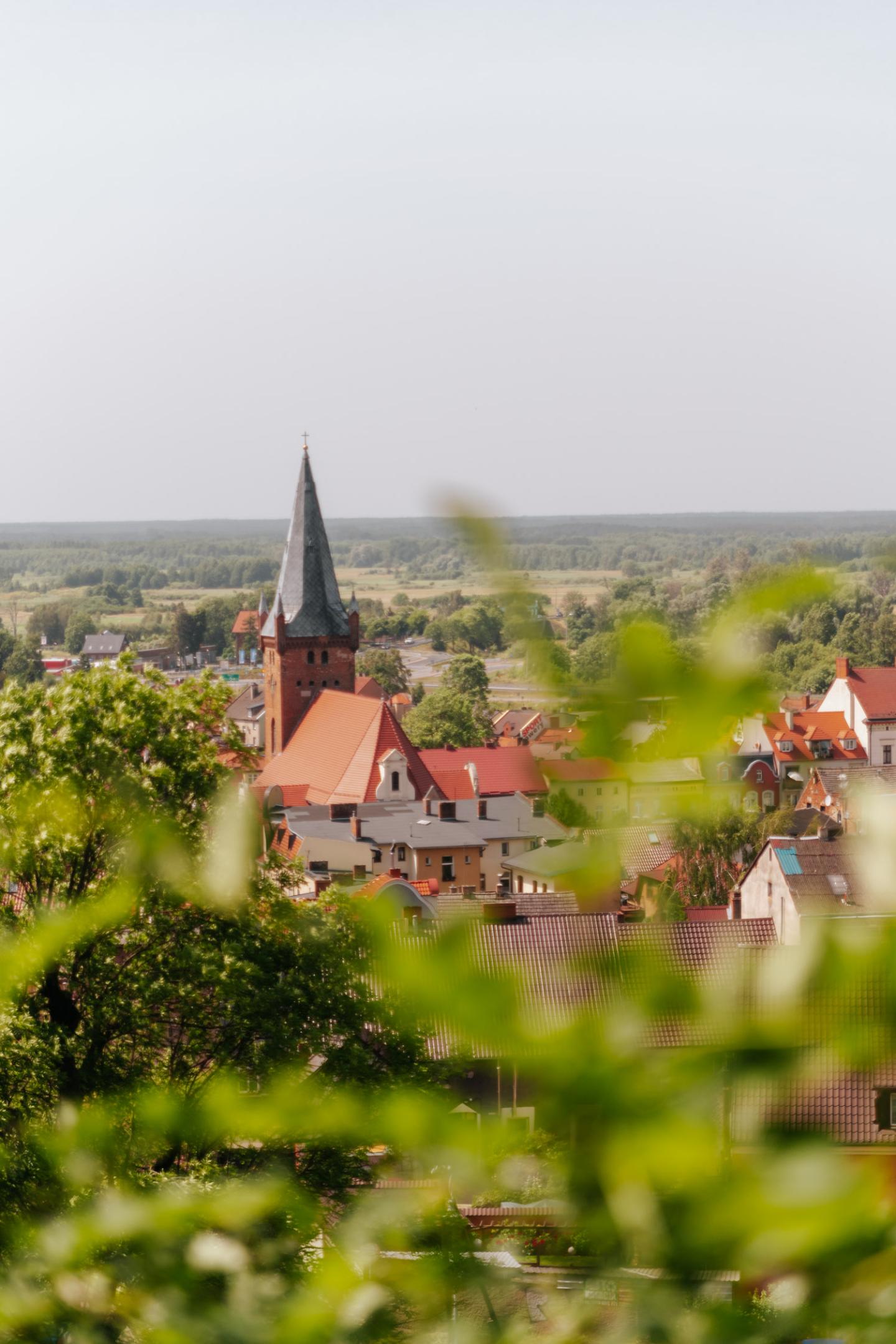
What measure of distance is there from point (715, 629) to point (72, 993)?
10772 millimetres

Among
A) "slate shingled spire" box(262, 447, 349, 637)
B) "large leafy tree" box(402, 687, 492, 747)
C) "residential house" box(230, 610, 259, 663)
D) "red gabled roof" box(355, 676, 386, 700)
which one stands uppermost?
"slate shingled spire" box(262, 447, 349, 637)

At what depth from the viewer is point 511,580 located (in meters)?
0.97

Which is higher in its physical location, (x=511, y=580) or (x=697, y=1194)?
(x=511, y=580)

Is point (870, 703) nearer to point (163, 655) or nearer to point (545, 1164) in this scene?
point (545, 1164)

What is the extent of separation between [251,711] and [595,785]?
72.5 meters

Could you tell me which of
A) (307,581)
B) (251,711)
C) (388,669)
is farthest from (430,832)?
(388,669)

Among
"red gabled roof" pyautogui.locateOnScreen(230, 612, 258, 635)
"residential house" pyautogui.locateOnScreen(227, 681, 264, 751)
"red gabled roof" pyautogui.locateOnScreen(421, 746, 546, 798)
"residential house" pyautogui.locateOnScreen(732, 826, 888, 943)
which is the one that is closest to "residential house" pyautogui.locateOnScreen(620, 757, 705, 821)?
"residential house" pyautogui.locateOnScreen(732, 826, 888, 943)

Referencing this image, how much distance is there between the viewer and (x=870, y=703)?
3072 millimetres

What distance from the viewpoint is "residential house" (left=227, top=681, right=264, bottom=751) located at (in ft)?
225

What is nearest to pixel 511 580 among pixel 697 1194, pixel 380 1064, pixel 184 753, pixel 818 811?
pixel 697 1194

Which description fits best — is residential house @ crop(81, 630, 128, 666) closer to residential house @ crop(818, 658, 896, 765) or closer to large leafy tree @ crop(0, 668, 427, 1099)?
large leafy tree @ crop(0, 668, 427, 1099)

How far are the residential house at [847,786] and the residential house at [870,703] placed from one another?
9cm

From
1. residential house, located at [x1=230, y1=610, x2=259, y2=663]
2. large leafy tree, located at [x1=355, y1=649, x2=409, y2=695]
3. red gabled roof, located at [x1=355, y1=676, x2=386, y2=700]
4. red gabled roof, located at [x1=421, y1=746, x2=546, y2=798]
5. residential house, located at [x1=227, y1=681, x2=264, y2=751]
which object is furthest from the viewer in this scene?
large leafy tree, located at [x1=355, y1=649, x2=409, y2=695]

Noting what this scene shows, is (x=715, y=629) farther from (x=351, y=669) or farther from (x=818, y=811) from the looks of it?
(x=351, y=669)
